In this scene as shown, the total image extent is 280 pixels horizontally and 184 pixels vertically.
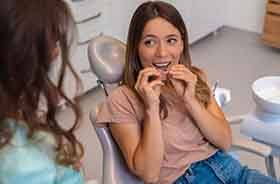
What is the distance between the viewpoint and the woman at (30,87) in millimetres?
913

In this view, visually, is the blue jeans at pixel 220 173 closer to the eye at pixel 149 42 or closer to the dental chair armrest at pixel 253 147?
the dental chair armrest at pixel 253 147

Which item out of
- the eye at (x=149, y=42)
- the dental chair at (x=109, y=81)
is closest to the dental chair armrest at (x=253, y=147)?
the dental chair at (x=109, y=81)

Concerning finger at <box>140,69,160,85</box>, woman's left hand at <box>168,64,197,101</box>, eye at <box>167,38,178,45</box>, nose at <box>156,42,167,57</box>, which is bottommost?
woman's left hand at <box>168,64,197,101</box>

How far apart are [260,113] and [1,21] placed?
1094 mm

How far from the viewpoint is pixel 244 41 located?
12.7ft

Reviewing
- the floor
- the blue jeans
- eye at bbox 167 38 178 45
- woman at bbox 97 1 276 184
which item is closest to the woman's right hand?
woman at bbox 97 1 276 184

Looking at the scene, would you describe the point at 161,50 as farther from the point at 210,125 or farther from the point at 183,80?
the point at 210,125

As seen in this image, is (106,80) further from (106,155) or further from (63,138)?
(63,138)

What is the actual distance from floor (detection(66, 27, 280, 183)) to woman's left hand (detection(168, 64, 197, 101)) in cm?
100

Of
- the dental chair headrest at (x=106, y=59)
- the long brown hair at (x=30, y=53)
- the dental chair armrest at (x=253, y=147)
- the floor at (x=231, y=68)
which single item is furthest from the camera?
the floor at (x=231, y=68)

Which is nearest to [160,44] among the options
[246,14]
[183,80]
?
[183,80]

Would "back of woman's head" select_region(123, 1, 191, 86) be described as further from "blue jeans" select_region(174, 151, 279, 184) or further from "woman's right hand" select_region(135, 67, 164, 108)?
"blue jeans" select_region(174, 151, 279, 184)

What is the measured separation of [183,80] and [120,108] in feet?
0.66

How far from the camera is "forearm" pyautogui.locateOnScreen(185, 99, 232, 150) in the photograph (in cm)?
156
